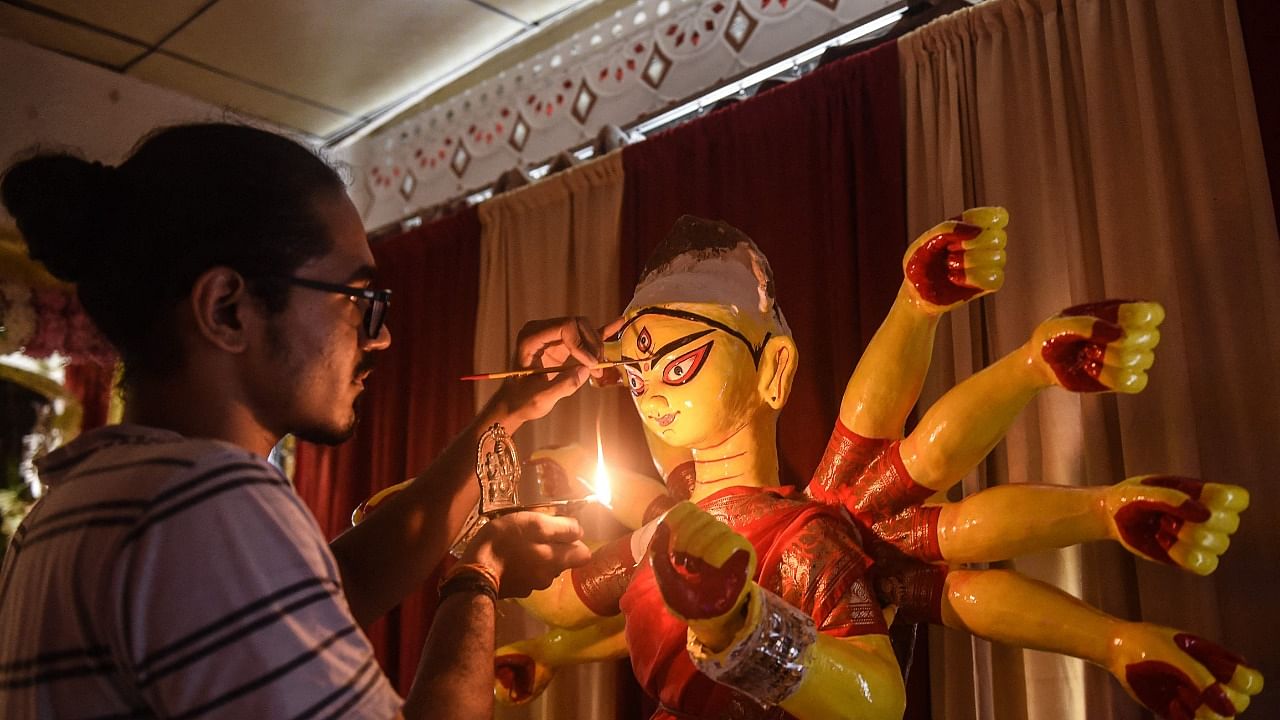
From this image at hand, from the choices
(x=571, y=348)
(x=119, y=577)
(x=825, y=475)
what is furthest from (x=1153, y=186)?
(x=119, y=577)

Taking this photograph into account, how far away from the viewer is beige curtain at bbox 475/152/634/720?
3.26m

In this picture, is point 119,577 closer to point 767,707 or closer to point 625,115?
point 767,707

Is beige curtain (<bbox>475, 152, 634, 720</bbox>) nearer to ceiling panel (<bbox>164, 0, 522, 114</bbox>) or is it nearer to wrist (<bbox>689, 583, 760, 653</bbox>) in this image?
ceiling panel (<bbox>164, 0, 522, 114</bbox>)

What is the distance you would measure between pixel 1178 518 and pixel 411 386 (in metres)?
3.19

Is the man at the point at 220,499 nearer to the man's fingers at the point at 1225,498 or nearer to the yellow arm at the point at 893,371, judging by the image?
the yellow arm at the point at 893,371

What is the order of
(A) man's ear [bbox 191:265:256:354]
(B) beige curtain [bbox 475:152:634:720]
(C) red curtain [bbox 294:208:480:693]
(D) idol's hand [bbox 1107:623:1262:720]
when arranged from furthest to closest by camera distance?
(C) red curtain [bbox 294:208:480:693] < (B) beige curtain [bbox 475:152:634:720] < (D) idol's hand [bbox 1107:623:1262:720] < (A) man's ear [bbox 191:265:256:354]

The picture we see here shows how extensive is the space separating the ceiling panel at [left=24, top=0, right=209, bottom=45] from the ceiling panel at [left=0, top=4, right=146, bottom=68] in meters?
0.12

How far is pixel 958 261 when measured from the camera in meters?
1.88

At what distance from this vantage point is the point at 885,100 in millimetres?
2742

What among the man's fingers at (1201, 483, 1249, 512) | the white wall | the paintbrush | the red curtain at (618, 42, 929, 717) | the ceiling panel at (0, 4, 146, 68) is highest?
the ceiling panel at (0, 4, 146, 68)

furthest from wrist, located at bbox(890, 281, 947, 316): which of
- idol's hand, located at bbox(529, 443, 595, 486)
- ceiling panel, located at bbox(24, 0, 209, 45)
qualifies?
ceiling panel, located at bbox(24, 0, 209, 45)

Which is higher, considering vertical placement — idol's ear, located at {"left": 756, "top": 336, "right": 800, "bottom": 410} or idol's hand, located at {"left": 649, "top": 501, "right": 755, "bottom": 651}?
idol's ear, located at {"left": 756, "top": 336, "right": 800, "bottom": 410}

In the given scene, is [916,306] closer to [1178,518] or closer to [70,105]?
[1178,518]

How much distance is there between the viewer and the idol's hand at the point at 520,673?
2.38 metres
